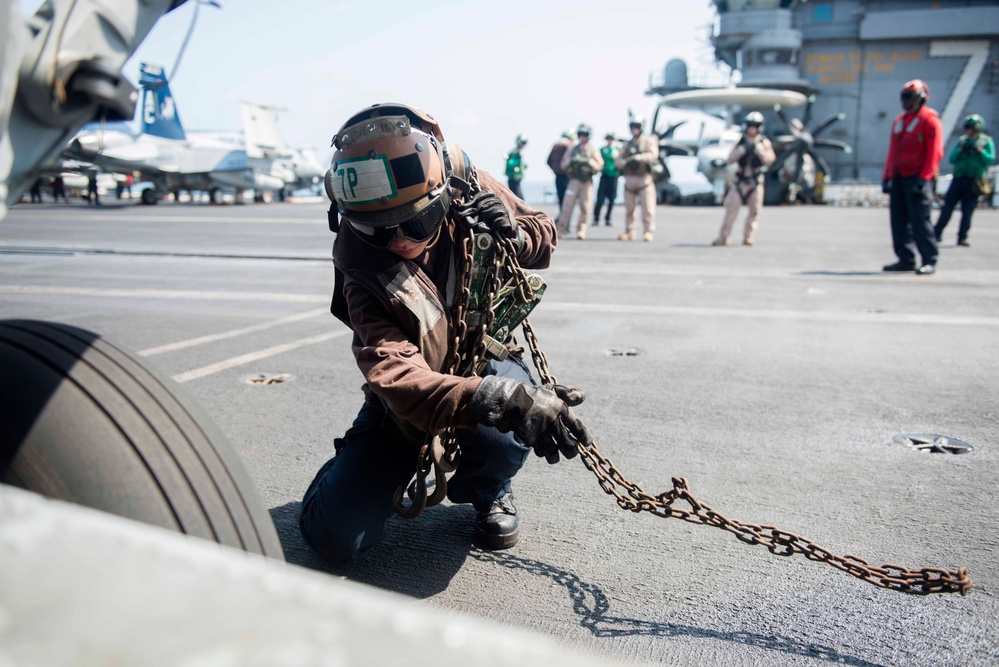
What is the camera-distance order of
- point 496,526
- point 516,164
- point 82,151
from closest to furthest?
point 82,151
point 496,526
point 516,164

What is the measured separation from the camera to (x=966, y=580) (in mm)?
2217

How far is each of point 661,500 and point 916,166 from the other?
7.85 metres

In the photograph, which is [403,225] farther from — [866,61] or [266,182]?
[866,61]

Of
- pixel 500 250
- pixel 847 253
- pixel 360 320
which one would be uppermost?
pixel 500 250

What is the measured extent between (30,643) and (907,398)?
4.65 meters

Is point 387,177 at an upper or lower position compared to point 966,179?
upper

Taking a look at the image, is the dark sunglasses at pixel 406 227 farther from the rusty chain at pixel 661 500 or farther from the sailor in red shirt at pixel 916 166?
the sailor in red shirt at pixel 916 166

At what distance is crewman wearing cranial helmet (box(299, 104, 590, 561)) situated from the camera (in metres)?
2.26

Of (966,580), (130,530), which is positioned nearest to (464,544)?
(966,580)

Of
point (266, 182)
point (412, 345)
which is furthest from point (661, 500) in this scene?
point (266, 182)

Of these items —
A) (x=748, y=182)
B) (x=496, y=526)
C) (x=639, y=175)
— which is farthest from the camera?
(x=639, y=175)

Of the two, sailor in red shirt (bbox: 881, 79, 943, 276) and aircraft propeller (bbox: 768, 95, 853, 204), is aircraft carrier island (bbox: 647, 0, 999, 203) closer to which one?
aircraft propeller (bbox: 768, 95, 853, 204)

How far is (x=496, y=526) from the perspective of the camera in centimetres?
282

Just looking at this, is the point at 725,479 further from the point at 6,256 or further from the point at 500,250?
the point at 6,256
